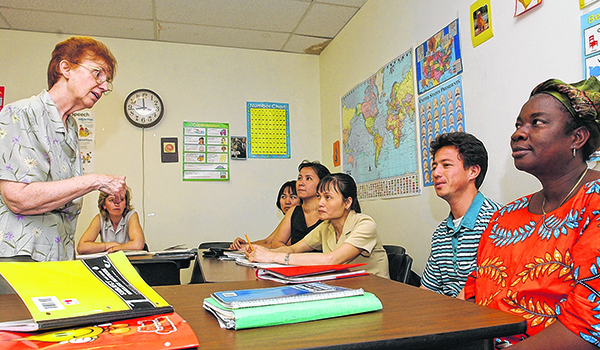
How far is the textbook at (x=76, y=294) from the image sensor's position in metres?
0.62

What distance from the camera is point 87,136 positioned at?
395 cm

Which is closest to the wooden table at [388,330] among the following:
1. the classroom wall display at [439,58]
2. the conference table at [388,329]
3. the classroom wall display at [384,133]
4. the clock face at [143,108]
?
the conference table at [388,329]

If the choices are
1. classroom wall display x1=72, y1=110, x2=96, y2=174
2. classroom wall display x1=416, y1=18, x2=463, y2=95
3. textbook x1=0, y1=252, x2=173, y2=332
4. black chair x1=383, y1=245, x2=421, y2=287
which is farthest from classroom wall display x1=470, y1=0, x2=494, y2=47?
classroom wall display x1=72, y1=110, x2=96, y2=174

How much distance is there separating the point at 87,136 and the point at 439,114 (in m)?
3.20

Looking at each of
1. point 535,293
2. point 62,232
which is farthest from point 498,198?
point 62,232

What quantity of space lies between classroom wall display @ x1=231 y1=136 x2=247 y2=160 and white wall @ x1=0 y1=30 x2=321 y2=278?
6 centimetres

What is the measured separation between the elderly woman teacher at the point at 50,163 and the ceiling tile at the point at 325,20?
2326 millimetres

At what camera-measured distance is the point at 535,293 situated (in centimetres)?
107

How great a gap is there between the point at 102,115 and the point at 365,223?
3050mm

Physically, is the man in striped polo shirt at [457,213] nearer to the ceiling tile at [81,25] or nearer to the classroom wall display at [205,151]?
the classroom wall display at [205,151]

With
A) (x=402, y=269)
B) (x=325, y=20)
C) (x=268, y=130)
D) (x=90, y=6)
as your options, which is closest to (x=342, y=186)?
(x=402, y=269)

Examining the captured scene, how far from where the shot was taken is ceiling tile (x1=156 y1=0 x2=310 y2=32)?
3.46m

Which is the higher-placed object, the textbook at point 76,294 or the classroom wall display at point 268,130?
the classroom wall display at point 268,130

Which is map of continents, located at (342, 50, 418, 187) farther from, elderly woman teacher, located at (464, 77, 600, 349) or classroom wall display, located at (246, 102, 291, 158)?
elderly woman teacher, located at (464, 77, 600, 349)
